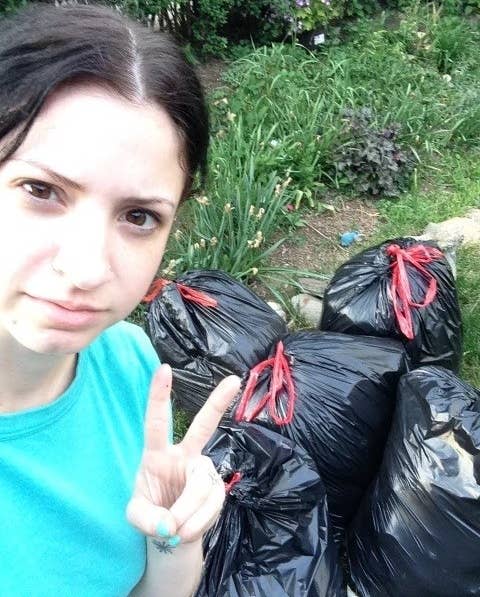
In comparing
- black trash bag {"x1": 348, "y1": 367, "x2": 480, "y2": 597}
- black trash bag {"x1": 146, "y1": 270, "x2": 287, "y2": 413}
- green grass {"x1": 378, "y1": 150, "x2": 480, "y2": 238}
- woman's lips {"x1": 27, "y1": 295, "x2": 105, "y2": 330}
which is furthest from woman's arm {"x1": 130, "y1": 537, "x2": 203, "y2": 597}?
green grass {"x1": 378, "y1": 150, "x2": 480, "y2": 238}

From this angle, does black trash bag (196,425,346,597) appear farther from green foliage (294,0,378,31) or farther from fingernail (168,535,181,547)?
green foliage (294,0,378,31)

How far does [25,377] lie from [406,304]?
1.73 metres

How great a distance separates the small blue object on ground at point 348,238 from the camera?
360 centimetres

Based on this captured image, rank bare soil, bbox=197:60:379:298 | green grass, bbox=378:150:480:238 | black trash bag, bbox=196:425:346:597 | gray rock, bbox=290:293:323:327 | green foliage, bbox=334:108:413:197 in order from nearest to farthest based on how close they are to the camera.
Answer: black trash bag, bbox=196:425:346:597
gray rock, bbox=290:293:323:327
bare soil, bbox=197:60:379:298
green grass, bbox=378:150:480:238
green foliage, bbox=334:108:413:197

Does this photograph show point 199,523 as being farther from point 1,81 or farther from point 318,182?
point 318,182

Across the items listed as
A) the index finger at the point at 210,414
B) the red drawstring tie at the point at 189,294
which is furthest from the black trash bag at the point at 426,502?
the index finger at the point at 210,414

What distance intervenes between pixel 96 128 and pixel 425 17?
213 inches

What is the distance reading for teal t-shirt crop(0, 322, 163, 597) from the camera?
3.03 ft

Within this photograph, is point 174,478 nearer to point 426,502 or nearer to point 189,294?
point 426,502

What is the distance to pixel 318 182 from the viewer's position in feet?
12.7

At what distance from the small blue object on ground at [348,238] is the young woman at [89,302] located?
8.47ft

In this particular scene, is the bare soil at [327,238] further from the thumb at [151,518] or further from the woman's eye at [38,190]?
the woman's eye at [38,190]

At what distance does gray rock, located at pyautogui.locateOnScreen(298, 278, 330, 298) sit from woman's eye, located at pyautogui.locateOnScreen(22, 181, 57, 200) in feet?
7.95

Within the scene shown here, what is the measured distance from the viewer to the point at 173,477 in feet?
3.28
